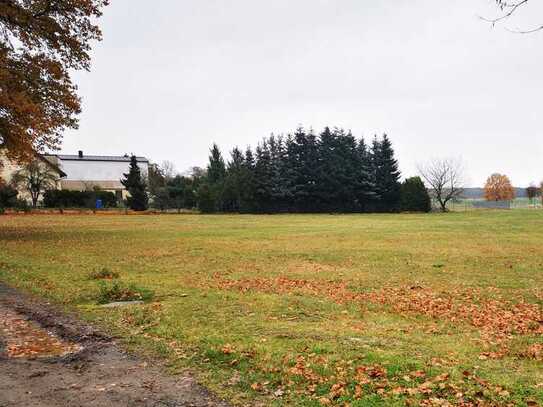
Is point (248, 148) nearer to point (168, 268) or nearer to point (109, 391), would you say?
point (168, 268)

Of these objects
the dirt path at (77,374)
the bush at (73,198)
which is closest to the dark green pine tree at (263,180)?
the bush at (73,198)

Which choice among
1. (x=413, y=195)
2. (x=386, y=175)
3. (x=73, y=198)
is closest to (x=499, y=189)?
(x=413, y=195)

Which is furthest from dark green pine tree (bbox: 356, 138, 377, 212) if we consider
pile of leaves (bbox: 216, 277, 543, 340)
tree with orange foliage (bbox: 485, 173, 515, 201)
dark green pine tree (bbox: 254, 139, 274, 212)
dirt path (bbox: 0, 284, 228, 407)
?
tree with orange foliage (bbox: 485, 173, 515, 201)

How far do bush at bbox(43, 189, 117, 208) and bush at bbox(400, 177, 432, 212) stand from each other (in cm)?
4710

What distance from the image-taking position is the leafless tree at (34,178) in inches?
2507

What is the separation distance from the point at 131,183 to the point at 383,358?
69.0 meters

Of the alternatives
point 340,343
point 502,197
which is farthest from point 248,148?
point 502,197

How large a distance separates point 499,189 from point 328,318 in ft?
454

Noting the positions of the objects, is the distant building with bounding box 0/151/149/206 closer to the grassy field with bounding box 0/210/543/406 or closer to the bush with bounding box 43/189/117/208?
the bush with bounding box 43/189/117/208

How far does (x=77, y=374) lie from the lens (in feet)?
19.7

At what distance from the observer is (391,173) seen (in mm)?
76438

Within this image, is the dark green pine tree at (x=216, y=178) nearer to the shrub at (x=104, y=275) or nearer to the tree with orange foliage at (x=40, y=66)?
the tree with orange foliage at (x=40, y=66)

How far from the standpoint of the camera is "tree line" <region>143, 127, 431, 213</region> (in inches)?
2849

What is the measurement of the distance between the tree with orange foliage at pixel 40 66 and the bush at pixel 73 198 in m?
44.8
